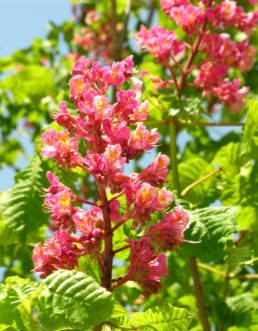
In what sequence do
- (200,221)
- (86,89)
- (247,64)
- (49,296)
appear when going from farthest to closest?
(247,64), (200,221), (86,89), (49,296)

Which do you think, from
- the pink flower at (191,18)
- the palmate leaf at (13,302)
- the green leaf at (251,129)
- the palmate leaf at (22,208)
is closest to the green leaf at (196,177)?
the green leaf at (251,129)

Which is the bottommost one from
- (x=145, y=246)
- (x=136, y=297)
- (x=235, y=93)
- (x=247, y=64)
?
(x=145, y=246)

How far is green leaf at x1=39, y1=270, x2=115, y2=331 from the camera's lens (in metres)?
1.61

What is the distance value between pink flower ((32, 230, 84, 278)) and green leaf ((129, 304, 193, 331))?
0.83 feet

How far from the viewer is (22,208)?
2.71m

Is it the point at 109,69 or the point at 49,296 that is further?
the point at 109,69

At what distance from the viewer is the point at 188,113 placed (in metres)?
2.92

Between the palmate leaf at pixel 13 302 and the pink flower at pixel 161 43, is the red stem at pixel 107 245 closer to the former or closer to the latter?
the palmate leaf at pixel 13 302

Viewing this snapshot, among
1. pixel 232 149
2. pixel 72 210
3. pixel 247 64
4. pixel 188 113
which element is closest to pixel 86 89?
pixel 72 210

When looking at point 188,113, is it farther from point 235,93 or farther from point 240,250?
point 240,250

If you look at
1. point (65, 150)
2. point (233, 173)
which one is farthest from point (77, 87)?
point (233, 173)

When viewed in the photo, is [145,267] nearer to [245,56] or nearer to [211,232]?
[211,232]

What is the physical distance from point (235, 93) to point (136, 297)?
4.94ft

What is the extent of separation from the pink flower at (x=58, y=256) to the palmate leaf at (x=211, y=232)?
536 mm
